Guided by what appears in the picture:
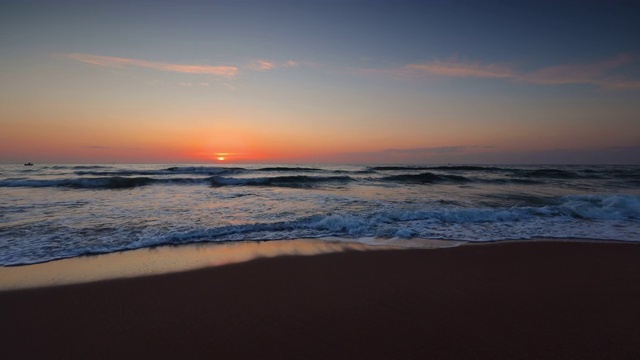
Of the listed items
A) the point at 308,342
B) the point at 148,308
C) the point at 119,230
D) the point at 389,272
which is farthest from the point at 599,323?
the point at 119,230

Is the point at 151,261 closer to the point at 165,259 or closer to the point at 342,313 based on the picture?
the point at 165,259

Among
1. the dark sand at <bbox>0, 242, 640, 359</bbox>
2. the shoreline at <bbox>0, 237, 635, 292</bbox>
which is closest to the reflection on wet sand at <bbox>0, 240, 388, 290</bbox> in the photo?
the shoreline at <bbox>0, 237, 635, 292</bbox>

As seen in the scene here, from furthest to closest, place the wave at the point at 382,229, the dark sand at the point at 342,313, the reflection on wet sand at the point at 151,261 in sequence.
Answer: the wave at the point at 382,229, the reflection on wet sand at the point at 151,261, the dark sand at the point at 342,313

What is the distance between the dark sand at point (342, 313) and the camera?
2.70 metres

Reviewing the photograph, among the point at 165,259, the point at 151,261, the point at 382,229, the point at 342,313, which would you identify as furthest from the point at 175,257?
the point at 382,229

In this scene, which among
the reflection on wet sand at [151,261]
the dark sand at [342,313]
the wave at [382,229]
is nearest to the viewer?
the dark sand at [342,313]

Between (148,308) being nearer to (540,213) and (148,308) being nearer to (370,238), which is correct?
(370,238)

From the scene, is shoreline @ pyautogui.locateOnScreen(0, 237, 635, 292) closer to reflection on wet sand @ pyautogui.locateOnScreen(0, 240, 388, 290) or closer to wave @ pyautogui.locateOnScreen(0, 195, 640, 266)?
reflection on wet sand @ pyautogui.locateOnScreen(0, 240, 388, 290)

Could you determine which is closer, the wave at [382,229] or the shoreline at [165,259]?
the shoreline at [165,259]

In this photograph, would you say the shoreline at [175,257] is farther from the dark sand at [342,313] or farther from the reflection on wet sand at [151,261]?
the dark sand at [342,313]

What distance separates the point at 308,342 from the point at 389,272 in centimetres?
206

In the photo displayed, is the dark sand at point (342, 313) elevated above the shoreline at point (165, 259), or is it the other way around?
the shoreline at point (165, 259)

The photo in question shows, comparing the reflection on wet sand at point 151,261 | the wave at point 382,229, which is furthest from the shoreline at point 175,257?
the wave at point 382,229

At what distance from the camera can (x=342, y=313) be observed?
3.31 m
